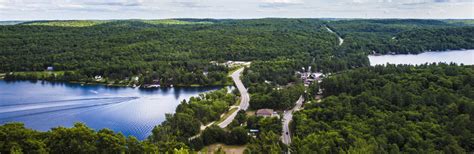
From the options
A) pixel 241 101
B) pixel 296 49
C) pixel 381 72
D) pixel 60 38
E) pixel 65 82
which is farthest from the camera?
pixel 60 38

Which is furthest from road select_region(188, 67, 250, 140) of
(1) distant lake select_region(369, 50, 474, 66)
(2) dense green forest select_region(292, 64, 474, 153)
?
(1) distant lake select_region(369, 50, 474, 66)

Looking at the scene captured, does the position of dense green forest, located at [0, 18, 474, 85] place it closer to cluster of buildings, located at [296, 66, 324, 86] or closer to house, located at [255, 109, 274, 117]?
cluster of buildings, located at [296, 66, 324, 86]

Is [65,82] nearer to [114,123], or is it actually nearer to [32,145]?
[114,123]

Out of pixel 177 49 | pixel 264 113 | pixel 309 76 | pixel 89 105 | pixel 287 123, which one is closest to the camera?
pixel 287 123

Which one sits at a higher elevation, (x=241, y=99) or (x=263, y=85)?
(x=263, y=85)

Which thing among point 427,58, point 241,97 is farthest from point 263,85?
point 427,58

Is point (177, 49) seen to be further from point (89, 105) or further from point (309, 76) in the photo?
point (89, 105)

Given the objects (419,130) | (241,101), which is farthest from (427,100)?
(241,101)
